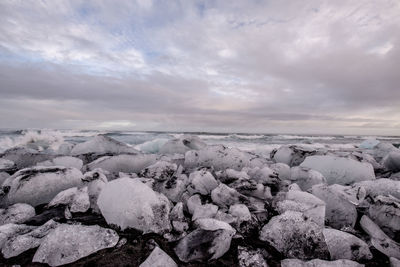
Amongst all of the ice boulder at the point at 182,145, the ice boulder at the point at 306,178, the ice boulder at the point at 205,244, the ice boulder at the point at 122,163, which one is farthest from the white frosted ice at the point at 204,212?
the ice boulder at the point at 182,145

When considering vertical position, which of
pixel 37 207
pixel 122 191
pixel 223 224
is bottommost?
pixel 37 207

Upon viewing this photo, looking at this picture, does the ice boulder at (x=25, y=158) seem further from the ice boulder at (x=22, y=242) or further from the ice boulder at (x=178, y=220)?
the ice boulder at (x=178, y=220)

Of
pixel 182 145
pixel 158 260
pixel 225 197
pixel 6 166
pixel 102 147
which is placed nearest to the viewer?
pixel 158 260

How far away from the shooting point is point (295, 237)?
3.70 ft

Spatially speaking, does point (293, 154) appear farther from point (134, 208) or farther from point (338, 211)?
point (134, 208)

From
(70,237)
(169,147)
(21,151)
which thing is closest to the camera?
(70,237)

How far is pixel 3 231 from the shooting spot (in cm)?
112

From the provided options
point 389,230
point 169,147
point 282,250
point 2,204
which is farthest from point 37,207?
point 169,147

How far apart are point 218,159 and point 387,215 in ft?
5.20

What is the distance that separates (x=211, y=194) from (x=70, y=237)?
88 centimetres

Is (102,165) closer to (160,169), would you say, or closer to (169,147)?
(160,169)

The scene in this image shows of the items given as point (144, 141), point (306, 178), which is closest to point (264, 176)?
point (306, 178)

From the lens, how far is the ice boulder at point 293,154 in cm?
320

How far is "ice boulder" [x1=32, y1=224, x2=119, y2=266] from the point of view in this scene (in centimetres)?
99
